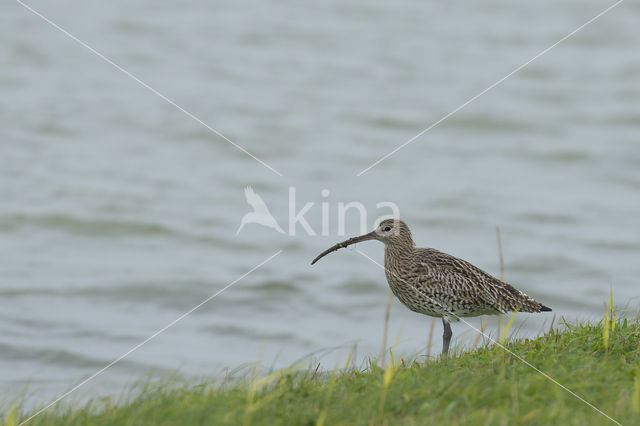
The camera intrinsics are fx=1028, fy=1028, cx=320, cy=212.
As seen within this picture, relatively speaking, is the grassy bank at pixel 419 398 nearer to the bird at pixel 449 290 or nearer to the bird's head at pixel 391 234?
the bird at pixel 449 290

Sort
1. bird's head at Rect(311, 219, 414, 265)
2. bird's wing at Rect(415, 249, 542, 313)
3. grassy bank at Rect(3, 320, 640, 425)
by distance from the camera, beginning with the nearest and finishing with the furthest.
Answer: grassy bank at Rect(3, 320, 640, 425)
bird's wing at Rect(415, 249, 542, 313)
bird's head at Rect(311, 219, 414, 265)

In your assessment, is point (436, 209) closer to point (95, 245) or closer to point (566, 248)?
point (566, 248)

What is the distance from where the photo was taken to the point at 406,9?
3397 cm

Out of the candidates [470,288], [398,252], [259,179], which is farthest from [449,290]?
[259,179]

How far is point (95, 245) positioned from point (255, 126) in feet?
23.7

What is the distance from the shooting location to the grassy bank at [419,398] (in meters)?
6.22

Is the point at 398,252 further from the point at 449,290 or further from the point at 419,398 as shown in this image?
the point at 419,398

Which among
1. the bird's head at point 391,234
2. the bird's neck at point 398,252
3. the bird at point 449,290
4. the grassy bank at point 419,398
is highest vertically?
the bird's head at point 391,234

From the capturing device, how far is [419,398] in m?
6.59

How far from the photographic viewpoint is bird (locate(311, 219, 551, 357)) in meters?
8.77

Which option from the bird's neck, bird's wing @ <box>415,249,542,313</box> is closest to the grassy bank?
bird's wing @ <box>415,249,542,313</box>

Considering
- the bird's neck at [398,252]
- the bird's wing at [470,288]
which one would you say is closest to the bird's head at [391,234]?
the bird's neck at [398,252]

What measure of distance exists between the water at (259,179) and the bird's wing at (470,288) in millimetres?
855

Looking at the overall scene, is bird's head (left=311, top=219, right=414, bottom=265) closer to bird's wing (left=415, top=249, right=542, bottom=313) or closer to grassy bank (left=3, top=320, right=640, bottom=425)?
bird's wing (left=415, top=249, right=542, bottom=313)
